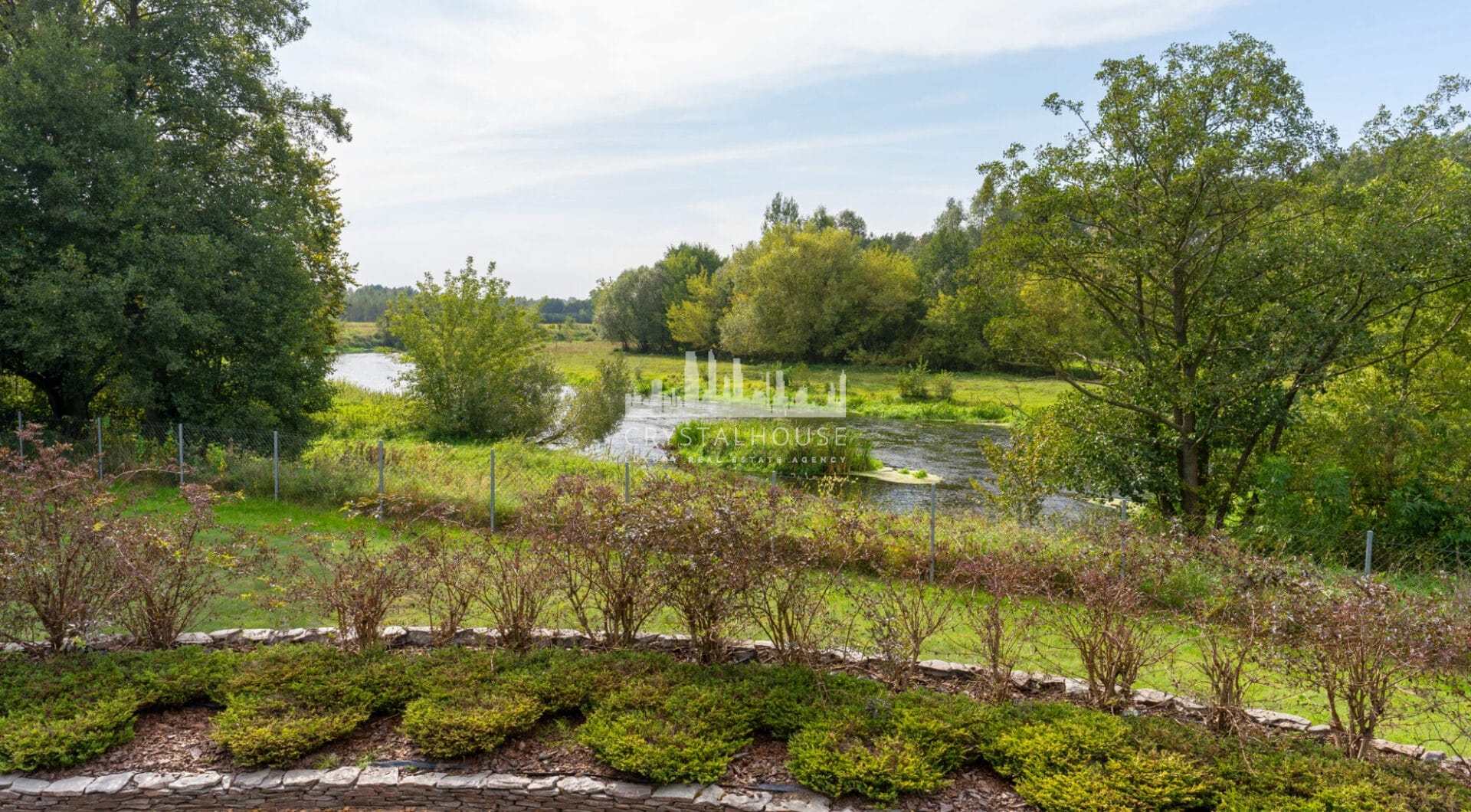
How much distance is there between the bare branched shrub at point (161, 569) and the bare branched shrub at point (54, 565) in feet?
0.33

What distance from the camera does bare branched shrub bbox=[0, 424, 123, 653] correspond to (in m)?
5.19

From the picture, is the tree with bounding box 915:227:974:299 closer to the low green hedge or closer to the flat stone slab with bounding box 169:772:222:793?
the low green hedge

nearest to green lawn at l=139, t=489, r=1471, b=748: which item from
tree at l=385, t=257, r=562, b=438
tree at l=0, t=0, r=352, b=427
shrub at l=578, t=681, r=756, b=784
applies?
shrub at l=578, t=681, r=756, b=784

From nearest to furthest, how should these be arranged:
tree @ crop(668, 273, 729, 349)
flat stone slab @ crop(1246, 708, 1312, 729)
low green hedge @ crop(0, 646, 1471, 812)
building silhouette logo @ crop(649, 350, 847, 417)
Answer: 1. low green hedge @ crop(0, 646, 1471, 812)
2. flat stone slab @ crop(1246, 708, 1312, 729)
3. building silhouette logo @ crop(649, 350, 847, 417)
4. tree @ crop(668, 273, 729, 349)

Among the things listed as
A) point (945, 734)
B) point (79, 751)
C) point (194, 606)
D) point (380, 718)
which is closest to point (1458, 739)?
point (945, 734)

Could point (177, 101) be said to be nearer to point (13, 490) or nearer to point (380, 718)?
point (13, 490)

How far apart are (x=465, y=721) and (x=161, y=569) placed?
9.05 ft

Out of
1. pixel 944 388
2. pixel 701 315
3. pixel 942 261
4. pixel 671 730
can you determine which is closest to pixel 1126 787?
pixel 671 730

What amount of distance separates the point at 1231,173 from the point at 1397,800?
1007 cm

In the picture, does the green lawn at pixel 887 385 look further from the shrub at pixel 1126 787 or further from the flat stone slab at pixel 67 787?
the flat stone slab at pixel 67 787

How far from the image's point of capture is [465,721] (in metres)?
4.39

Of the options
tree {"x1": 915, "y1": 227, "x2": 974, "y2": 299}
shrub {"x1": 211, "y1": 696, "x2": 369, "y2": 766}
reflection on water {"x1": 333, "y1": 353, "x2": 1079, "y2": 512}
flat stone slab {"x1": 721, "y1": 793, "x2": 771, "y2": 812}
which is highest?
tree {"x1": 915, "y1": 227, "x2": 974, "y2": 299}

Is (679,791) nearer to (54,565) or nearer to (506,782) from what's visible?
(506,782)

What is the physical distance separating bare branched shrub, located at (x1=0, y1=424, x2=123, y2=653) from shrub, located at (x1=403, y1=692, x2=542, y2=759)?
2.43m
